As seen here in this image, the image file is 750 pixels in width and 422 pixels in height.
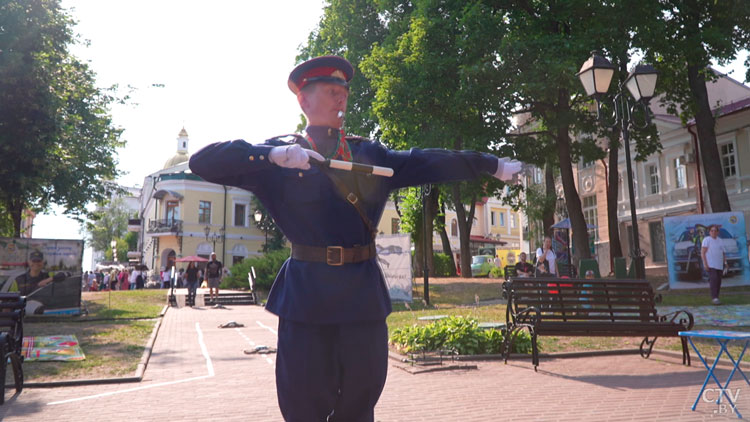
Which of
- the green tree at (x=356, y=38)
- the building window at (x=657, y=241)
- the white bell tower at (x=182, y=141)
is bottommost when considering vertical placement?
the building window at (x=657, y=241)

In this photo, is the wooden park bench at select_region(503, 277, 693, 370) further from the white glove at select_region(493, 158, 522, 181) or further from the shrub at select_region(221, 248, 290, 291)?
the shrub at select_region(221, 248, 290, 291)

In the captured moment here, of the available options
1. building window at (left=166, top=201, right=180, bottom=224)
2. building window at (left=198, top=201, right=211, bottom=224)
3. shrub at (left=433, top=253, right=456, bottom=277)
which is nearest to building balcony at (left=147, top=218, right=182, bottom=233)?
building window at (left=166, top=201, right=180, bottom=224)

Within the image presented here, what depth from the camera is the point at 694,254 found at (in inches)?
687

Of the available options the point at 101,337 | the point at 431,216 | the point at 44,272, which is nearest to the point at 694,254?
the point at 431,216

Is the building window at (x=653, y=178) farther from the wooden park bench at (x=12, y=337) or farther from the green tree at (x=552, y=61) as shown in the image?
the wooden park bench at (x=12, y=337)

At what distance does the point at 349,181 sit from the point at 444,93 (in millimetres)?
17845

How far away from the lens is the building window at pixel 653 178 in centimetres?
3506

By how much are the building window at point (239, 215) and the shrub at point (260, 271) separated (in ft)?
92.1

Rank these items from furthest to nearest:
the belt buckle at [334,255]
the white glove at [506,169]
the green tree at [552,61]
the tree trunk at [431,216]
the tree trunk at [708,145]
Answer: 1. the tree trunk at [431,216]
2. the tree trunk at [708,145]
3. the green tree at [552,61]
4. the white glove at [506,169]
5. the belt buckle at [334,255]

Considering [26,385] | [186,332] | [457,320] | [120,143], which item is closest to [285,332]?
[26,385]

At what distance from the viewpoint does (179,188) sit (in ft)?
182

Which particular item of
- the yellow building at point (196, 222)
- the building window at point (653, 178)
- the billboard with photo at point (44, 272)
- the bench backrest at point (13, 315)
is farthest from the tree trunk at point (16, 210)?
the building window at point (653, 178)

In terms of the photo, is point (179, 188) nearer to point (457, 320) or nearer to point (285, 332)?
point (457, 320)

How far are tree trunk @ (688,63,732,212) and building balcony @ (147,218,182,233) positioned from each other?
148ft
